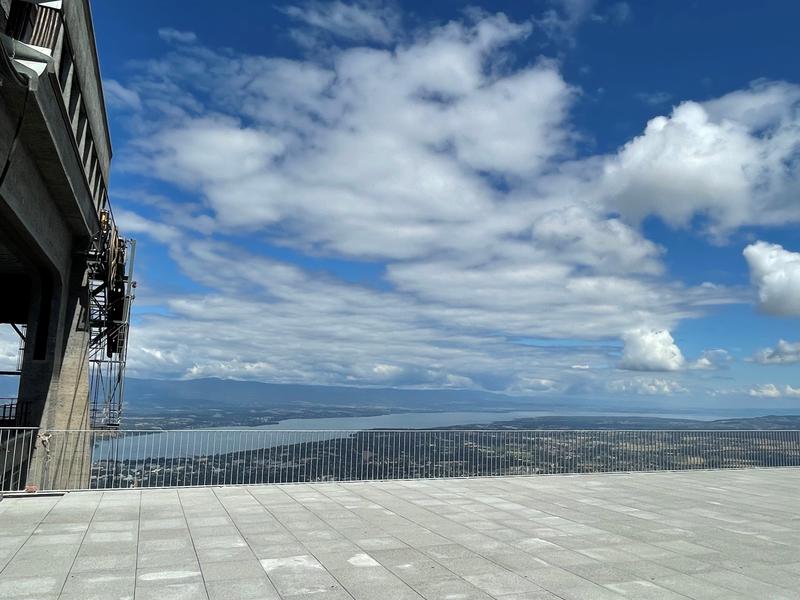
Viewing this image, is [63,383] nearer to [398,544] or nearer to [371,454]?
[371,454]

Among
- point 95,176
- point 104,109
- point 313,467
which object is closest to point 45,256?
point 95,176

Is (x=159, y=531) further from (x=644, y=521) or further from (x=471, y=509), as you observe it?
(x=644, y=521)

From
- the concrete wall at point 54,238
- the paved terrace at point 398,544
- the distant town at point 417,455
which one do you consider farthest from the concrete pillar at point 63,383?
the paved terrace at point 398,544

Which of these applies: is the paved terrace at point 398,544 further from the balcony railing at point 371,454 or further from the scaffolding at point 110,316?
the scaffolding at point 110,316

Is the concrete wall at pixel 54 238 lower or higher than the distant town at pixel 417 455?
higher

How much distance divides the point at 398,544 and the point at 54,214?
13006mm

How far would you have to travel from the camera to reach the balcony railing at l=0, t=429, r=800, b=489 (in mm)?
15016

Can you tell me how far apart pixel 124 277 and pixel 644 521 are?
2158 cm

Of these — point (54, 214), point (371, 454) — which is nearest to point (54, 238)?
point (54, 214)

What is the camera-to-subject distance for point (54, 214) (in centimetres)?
1639

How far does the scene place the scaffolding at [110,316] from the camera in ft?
73.0

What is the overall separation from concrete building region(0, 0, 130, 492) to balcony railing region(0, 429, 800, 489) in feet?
4.63

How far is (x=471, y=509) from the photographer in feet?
41.0

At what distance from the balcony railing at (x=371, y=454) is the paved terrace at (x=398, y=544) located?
94cm
